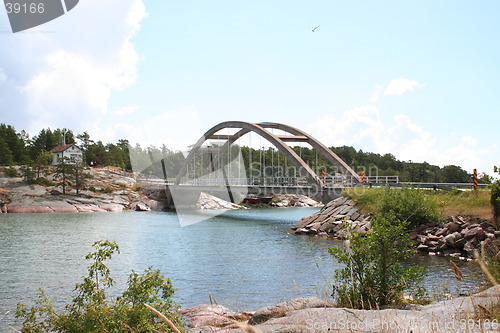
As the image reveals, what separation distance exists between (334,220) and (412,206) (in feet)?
25.4

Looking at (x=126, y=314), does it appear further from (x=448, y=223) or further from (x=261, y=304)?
(x=448, y=223)

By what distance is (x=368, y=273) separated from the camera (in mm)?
8414

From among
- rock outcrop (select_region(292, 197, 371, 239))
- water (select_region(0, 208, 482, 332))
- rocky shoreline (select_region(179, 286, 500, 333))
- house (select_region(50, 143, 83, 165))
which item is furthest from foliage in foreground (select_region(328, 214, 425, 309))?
house (select_region(50, 143, 83, 165))

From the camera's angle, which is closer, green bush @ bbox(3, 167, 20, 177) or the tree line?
green bush @ bbox(3, 167, 20, 177)

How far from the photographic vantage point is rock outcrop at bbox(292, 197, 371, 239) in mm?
29672

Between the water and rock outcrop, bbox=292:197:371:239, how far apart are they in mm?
1722

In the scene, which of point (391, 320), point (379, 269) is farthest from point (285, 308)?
point (391, 320)

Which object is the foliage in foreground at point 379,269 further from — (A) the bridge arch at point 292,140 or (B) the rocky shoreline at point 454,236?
(A) the bridge arch at point 292,140

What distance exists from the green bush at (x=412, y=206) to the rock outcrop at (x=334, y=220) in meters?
2.72

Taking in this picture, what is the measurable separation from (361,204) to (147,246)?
14907 mm

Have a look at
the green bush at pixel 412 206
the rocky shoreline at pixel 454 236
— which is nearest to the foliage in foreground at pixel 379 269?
the rocky shoreline at pixel 454 236

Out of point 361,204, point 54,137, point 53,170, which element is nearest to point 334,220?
point 361,204

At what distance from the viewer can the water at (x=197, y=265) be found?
13.6 meters

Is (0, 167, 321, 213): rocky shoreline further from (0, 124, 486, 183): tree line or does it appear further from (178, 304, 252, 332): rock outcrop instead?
(178, 304, 252, 332): rock outcrop
